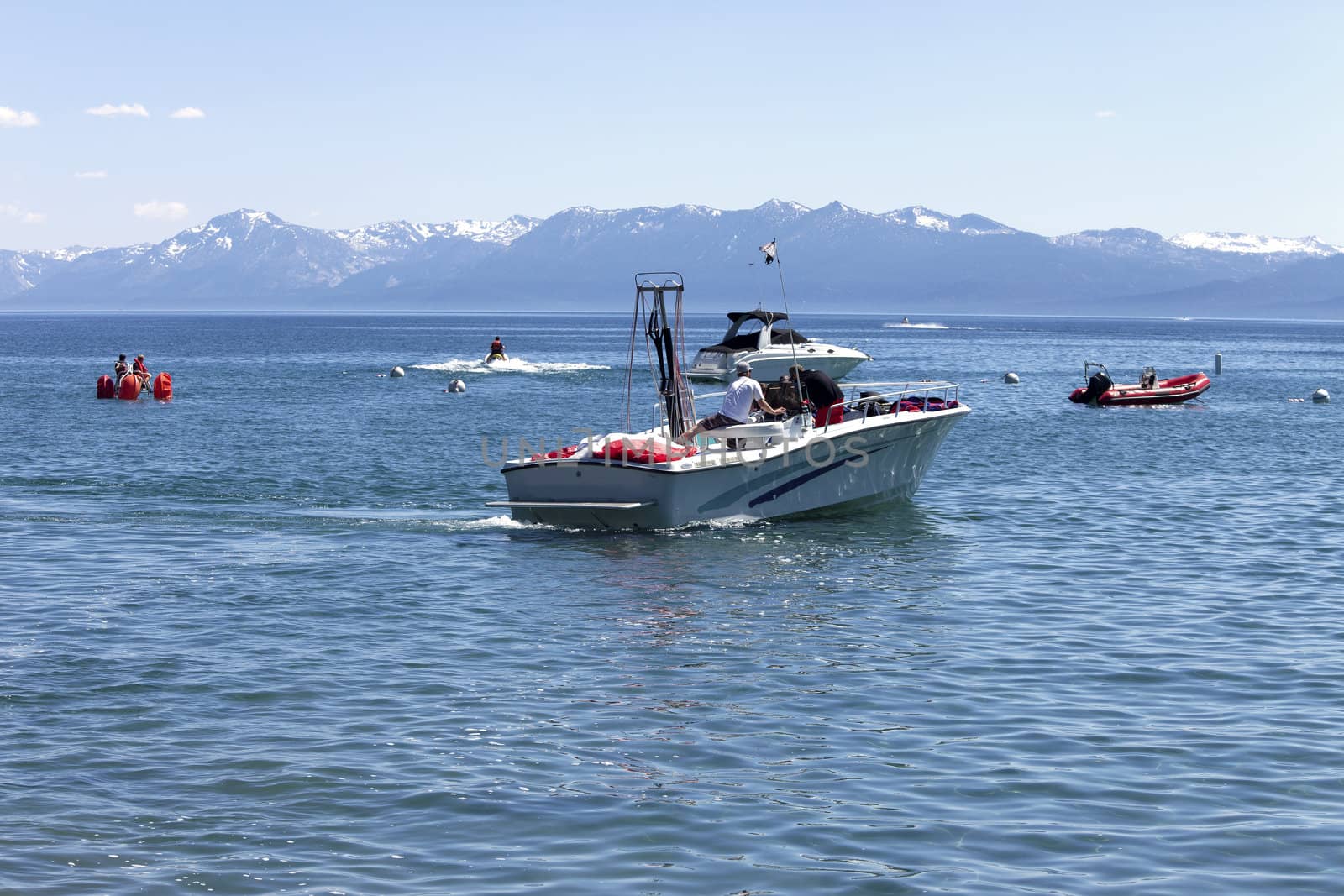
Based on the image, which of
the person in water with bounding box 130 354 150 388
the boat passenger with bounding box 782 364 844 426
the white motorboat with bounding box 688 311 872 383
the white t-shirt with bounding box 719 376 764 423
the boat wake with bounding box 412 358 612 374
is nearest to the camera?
the white t-shirt with bounding box 719 376 764 423

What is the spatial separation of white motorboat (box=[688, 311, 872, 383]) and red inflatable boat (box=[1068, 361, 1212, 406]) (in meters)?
12.8

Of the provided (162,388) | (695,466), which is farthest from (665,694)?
(162,388)

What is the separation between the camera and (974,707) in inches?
523

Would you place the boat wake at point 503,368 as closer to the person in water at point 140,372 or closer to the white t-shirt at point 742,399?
the person in water at point 140,372

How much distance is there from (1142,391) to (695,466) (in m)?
41.5

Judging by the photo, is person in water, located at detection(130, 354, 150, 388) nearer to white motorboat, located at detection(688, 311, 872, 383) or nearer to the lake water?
white motorboat, located at detection(688, 311, 872, 383)

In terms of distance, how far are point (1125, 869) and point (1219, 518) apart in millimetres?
18265

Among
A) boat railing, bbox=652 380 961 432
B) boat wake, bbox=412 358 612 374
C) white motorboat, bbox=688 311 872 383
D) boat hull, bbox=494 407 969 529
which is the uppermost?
white motorboat, bbox=688 311 872 383

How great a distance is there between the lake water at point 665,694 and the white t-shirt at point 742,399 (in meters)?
2.03

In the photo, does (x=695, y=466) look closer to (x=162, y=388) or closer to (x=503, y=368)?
(x=162, y=388)

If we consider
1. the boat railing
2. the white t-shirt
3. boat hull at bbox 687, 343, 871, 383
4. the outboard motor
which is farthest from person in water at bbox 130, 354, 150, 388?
the white t-shirt

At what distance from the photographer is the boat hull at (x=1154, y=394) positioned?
5891 centimetres

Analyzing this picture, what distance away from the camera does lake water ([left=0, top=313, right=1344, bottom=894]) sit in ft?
32.2

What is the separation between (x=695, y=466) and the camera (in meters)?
22.8
